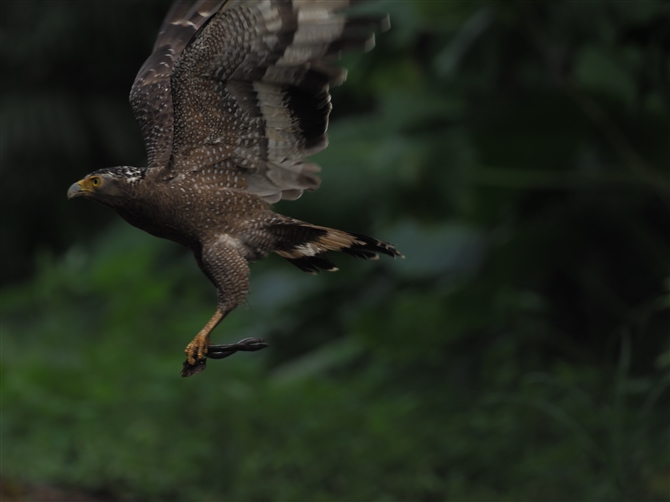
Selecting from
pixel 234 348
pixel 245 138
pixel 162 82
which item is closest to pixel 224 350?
pixel 234 348

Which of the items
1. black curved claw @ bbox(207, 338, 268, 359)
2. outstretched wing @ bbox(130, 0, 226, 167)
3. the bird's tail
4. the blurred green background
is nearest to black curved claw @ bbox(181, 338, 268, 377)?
black curved claw @ bbox(207, 338, 268, 359)

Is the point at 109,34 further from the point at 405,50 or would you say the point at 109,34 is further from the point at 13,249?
the point at 405,50

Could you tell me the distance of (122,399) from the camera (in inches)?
216

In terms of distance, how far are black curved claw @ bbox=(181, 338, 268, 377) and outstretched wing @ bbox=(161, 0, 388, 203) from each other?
0.42 metres

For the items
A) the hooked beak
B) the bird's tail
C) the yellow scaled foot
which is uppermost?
the bird's tail

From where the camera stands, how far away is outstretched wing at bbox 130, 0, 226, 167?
2.36 meters

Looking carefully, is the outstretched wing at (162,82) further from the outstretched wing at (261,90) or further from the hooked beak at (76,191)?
the hooked beak at (76,191)

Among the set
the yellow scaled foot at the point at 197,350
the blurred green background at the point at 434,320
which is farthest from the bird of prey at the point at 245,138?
the blurred green background at the point at 434,320

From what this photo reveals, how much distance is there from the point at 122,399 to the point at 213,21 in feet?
12.0

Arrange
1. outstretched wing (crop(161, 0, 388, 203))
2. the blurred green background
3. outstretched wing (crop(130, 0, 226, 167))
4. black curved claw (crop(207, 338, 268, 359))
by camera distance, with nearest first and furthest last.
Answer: black curved claw (crop(207, 338, 268, 359)) < outstretched wing (crop(161, 0, 388, 203)) < outstretched wing (crop(130, 0, 226, 167)) < the blurred green background

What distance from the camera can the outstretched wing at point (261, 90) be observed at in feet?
7.28

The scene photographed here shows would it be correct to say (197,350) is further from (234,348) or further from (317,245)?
(317,245)

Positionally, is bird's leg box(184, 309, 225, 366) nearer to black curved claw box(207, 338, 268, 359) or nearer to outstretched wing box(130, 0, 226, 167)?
black curved claw box(207, 338, 268, 359)

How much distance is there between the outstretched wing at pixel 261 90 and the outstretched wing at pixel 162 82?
8cm
